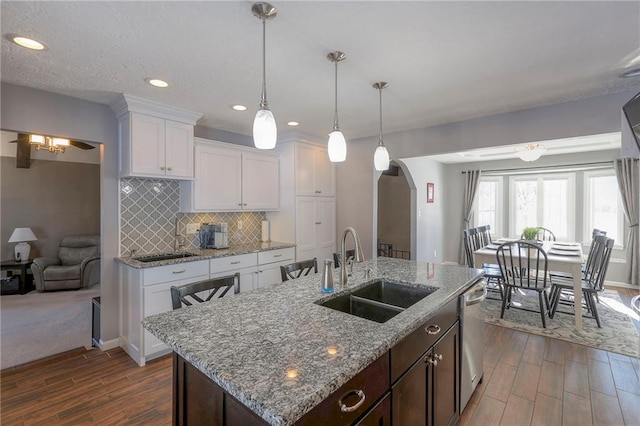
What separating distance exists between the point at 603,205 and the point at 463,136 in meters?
3.84

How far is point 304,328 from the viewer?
1262 mm

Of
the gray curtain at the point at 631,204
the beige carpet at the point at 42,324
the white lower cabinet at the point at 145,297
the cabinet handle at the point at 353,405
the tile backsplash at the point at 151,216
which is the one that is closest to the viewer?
the cabinet handle at the point at 353,405

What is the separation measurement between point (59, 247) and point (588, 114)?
8.28m

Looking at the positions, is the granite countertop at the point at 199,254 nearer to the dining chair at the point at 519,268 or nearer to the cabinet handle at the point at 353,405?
the cabinet handle at the point at 353,405

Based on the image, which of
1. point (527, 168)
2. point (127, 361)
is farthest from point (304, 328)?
point (527, 168)

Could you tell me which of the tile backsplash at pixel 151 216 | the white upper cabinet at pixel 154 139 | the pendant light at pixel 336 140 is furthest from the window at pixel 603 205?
the white upper cabinet at pixel 154 139

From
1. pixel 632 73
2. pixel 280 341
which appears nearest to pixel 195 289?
pixel 280 341

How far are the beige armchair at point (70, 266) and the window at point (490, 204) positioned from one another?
781 cm

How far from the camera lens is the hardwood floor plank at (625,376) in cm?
228

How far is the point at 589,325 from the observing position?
134 inches

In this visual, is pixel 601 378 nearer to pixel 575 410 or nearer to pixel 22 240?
pixel 575 410

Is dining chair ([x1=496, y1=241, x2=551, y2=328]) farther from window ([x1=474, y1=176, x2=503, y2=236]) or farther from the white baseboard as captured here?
the white baseboard

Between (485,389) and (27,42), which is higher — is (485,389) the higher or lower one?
the lower one

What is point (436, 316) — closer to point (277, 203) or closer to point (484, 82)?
point (484, 82)
